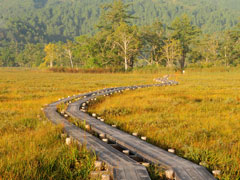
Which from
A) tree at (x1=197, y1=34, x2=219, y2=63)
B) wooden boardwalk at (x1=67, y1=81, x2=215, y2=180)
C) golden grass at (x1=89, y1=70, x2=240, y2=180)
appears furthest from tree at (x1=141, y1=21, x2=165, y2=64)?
wooden boardwalk at (x1=67, y1=81, x2=215, y2=180)

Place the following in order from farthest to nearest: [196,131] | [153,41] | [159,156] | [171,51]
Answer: [153,41] < [171,51] < [196,131] < [159,156]

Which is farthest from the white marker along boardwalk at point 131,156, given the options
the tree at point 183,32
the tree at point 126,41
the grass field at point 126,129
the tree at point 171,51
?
the tree at point 183,32

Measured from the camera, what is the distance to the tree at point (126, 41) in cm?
5712

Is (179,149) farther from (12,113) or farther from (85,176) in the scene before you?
(12,113)

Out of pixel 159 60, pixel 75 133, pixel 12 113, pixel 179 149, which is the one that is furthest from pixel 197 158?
pixel 159 60

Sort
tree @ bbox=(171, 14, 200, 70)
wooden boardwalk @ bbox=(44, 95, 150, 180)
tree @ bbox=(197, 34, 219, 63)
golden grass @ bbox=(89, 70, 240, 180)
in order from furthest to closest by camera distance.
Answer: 1. tree @ bbox=(197, 34, 219, 63)
2. tree @ bbox=(171, 14, 200, 70)
3. golden grass @ bbox=(89, 70, 240, 180)
4. wooden boardwalk @ bbox=(44, 95, 150, 180)

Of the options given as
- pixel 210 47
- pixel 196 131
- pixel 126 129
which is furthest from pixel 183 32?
pixel 126 129

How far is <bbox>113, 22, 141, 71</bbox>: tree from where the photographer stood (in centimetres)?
5712

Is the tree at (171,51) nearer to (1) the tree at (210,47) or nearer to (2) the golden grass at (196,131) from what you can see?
(1) the tree at (210,47)

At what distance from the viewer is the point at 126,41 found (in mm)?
57625

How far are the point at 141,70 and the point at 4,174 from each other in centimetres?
4873

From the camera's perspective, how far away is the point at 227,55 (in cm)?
7556

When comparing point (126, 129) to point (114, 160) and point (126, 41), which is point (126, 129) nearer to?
point (114, 160)

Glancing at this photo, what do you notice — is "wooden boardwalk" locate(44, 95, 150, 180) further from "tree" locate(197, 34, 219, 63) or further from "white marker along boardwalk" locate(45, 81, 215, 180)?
"tree" locate(197, 34, 219, 63)
